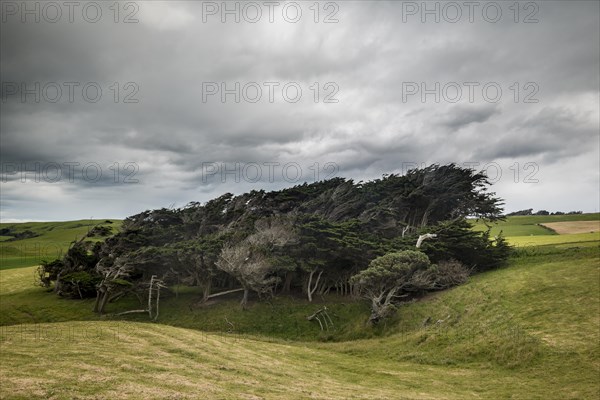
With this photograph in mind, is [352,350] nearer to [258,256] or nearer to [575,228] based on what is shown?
[258,256]

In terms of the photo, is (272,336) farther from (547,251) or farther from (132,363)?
(547,251)

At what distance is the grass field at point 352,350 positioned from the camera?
16947 millimetres

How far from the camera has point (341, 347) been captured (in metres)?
32.0

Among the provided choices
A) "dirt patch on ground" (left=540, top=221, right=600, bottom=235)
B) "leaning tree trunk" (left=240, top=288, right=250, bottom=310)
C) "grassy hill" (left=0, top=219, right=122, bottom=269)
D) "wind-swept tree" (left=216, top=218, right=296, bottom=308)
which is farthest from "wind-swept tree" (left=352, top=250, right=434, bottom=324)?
"dirt patch on ground" (left=540, top=221, right=600, bottom=235)

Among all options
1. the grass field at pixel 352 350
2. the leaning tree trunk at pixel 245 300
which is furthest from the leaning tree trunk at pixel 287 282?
the leaning tree trunk at pixel 245 300

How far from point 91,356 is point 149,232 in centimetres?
3047

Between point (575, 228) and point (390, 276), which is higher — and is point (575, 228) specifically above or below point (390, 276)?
above

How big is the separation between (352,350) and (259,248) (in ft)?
52.3

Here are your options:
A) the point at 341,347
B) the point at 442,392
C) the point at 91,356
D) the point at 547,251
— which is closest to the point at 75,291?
the point at 91,356

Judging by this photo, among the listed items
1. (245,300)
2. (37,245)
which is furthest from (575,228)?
(37,245)

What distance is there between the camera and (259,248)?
41469mm

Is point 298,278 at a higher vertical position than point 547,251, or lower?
lower

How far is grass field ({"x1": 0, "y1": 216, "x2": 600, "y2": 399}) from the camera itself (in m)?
16.9

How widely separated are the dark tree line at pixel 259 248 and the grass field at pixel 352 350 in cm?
418
